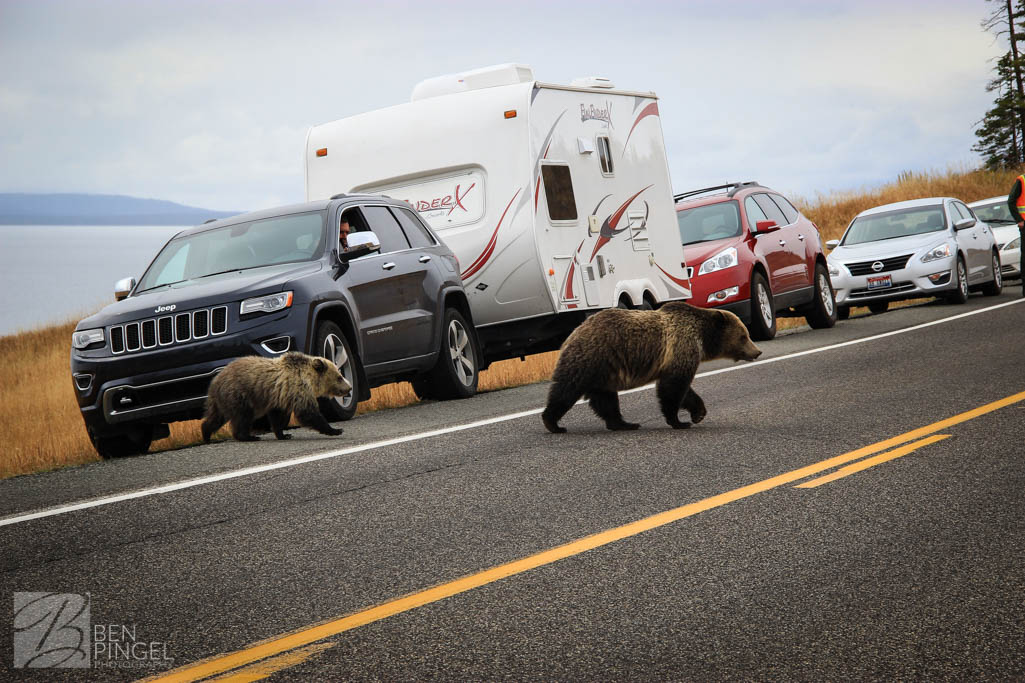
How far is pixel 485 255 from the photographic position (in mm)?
14750

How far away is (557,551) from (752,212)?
49.7ft

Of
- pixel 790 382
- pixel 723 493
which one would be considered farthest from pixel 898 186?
pixel 723 493

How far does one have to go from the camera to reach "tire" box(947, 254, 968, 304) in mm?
21812

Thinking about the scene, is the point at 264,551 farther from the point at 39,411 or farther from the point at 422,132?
the point at 39,411

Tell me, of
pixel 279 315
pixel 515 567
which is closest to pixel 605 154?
pixel 279 315

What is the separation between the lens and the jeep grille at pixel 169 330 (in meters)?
10.6

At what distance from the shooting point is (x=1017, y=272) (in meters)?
27.5

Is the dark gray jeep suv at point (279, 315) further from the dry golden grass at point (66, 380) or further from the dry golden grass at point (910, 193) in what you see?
the dry golden grass at point (910, 193)

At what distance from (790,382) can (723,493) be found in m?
5.73

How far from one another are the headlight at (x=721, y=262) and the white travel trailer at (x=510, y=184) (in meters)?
2.33

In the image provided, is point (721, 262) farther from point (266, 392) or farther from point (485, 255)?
point (266, 392)

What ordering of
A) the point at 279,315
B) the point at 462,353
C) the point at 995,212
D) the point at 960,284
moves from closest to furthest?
the point at 279,315
the point at 462,353
the point at 960,284
the point at 995,212

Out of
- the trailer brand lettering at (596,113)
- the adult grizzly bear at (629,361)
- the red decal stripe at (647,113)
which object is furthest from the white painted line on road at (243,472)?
the red decal stripe at (647,113)

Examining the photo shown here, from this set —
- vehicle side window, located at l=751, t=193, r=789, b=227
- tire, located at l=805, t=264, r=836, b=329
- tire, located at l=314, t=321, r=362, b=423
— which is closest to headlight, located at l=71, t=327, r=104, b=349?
tire, located at l=314, t=321, r=362, b=423
